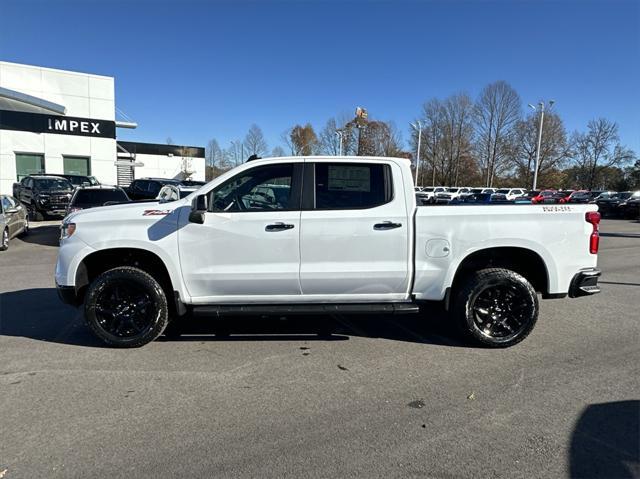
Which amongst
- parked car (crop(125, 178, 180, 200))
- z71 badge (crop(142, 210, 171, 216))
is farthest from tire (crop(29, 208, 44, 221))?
z71 badge (crop(142, 210, 171, 216))

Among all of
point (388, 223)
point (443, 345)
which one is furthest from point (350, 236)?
point (443, 345)

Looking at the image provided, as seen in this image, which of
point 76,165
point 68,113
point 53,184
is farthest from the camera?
point 76,165

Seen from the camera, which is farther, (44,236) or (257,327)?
(44,236)

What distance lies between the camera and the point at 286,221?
4434mm

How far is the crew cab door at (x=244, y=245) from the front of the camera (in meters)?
4.43

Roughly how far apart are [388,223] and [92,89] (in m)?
30.4

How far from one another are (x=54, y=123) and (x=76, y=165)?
2.78 meters

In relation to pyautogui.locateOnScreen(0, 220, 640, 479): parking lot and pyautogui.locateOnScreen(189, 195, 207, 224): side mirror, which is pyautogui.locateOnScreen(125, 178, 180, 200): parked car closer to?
pyautogui.locateOnScreen(0, 220, 640, 479): parking lot

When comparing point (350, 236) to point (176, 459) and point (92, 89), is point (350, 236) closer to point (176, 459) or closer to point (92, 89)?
point (176, 459)

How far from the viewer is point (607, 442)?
296cm

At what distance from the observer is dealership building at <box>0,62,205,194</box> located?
26.3m

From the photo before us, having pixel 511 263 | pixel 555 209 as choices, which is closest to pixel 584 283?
pixel 511 263

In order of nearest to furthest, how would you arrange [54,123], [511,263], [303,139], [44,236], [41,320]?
[511,263], [41,320], [44,236], [54,123], [303,139]

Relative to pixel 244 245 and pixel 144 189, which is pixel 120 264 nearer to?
pixel 244 245
